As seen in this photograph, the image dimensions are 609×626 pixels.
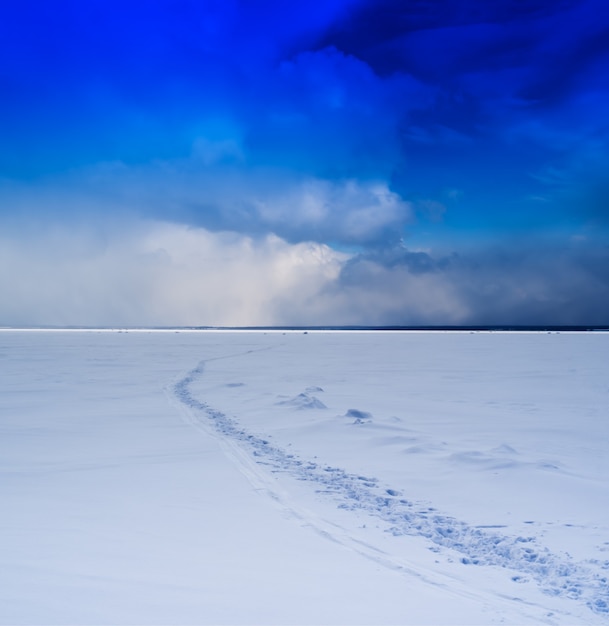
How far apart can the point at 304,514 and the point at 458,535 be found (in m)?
1.64

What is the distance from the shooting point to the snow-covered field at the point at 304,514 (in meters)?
4.15

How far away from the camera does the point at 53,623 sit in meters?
3.66

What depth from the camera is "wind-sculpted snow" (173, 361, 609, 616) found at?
467cm

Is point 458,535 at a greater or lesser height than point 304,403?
lesser

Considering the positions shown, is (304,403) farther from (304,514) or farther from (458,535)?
(458,535)

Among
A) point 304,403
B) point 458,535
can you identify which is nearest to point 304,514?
point 458,535

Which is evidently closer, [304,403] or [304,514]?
[304,514]

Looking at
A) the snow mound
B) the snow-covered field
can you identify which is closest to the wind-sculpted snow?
the snow-covered field

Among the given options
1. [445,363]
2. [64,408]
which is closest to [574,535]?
[64,408]

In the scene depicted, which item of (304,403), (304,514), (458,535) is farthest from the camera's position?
(304,403)

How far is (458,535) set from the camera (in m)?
5.78

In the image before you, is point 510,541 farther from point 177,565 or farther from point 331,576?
point 177,565

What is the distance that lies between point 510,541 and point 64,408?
11720 millimetres

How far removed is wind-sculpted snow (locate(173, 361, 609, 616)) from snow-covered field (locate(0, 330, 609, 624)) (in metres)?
0.02
